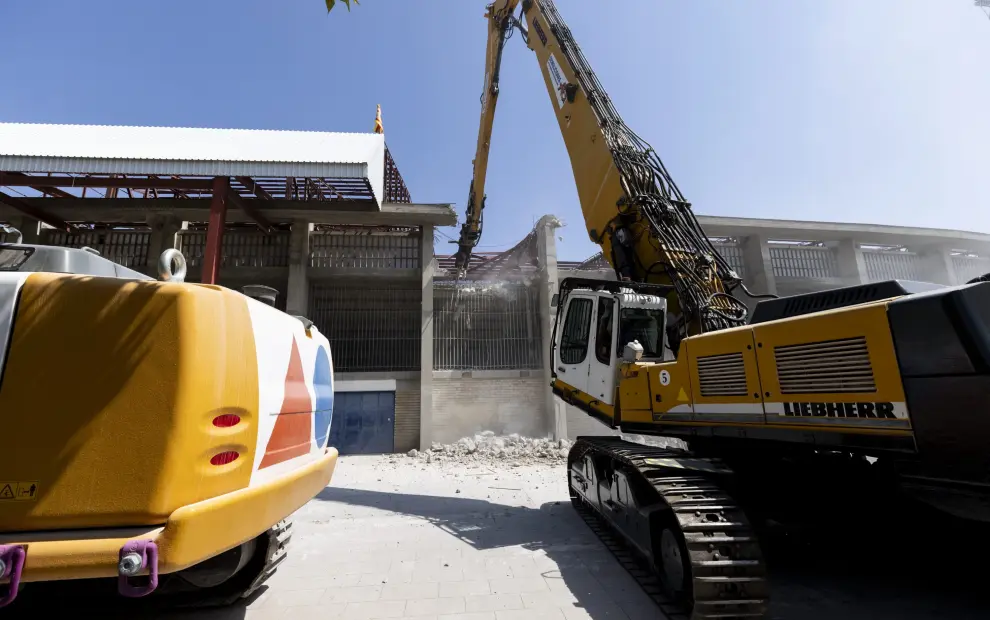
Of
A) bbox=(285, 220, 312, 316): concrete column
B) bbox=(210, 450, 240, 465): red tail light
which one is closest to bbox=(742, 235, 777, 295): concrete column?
bbox=(285, 220, 312, 316): concrete column

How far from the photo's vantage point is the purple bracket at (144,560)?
1.56 m

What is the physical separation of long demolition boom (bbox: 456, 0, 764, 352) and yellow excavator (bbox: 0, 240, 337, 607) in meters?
4.03

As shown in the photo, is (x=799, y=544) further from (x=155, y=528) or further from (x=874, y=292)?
(x=155, y=528)

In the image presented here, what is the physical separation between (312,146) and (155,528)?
1143cm

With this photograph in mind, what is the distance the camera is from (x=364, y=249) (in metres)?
13.8

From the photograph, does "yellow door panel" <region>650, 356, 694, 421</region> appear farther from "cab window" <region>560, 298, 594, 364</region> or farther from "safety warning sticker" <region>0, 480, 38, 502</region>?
"safety warning sticker" <region>0, 480, 38, 502</region>

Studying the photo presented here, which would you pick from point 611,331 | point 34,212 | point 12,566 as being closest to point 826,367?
point 611,331

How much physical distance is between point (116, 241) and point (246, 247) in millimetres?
3869

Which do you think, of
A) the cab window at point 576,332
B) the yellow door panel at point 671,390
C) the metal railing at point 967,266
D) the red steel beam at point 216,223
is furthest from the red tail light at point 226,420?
the metal railing at point 967,266

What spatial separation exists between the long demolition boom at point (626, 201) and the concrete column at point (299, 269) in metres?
8.62

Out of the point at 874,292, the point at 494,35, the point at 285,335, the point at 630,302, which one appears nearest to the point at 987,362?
the point at 874,292

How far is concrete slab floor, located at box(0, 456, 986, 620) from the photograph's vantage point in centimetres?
308

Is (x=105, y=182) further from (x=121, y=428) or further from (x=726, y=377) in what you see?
(x=726, y=377)

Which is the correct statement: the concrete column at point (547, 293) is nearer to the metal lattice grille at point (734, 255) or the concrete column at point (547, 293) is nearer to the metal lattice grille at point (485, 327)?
the metal lattice grille at point (485, 327)
